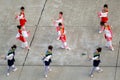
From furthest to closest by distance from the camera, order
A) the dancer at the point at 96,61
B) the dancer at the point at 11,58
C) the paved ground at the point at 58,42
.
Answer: the paved ground at the point at 58,42 < the dancer at the point at 11,58 < the dancer at the point at 96,61

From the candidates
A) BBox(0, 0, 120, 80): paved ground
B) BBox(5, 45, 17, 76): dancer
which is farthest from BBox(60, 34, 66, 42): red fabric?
BBox(5, 45, 17, 76): dancer

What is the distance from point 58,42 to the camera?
15891 millimetres

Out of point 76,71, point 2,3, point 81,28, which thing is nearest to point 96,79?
point 76,71

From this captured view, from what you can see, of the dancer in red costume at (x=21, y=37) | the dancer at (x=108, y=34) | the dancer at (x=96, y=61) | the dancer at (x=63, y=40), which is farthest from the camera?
the dancer in red costume at (x=21, y=37)

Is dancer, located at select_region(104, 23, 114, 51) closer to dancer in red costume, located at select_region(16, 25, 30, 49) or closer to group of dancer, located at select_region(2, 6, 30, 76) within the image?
group of dancer, located at select_region(2, 6, 30, 76)

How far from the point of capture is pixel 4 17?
1802 centimetres

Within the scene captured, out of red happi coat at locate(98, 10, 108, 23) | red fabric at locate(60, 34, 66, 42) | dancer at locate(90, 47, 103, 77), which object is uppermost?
red happi coat at locate(98, 10, 108, 23)

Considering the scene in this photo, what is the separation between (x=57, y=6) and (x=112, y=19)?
9.90 ft

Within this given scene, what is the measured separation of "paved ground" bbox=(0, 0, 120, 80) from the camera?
14.3 metres

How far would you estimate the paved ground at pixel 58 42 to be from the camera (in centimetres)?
1430

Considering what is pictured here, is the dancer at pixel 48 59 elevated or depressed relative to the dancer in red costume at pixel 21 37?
depressed

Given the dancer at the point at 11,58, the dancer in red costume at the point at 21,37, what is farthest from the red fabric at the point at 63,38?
the dancer at the point at 11,58

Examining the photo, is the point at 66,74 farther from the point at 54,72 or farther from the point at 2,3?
the point at 2,3

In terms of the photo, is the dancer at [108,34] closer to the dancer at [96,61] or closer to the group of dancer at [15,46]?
the dancer at [96,61]
